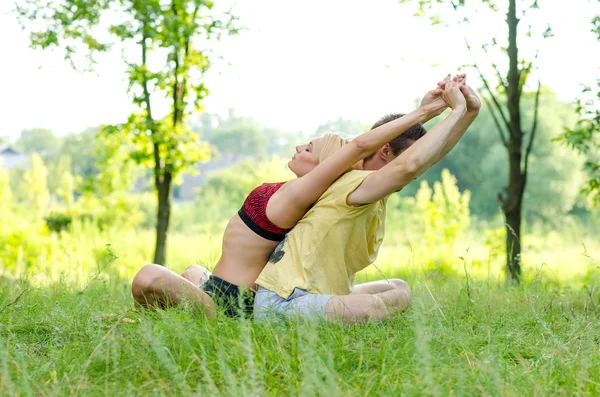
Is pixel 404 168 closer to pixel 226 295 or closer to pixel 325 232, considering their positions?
pixel 325 232

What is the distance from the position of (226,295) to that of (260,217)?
16.6 inches

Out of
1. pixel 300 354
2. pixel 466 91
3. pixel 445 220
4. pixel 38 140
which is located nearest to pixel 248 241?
pixel 300 354

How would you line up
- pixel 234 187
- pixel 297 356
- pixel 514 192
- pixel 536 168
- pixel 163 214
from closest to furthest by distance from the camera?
pixel 297 356 < pixel 514 192 < pixel 163 214 < pixel 536 168 < pixel 234 187

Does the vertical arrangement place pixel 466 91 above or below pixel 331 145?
above

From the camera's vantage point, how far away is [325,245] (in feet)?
9.91

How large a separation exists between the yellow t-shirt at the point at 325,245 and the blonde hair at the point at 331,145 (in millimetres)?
211

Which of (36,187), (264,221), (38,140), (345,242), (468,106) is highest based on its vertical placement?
(468,106)

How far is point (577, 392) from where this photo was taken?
2141 mm

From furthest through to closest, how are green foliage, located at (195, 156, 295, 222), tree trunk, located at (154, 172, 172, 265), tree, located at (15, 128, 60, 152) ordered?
tree, located at (15, 128, 60, 152) < green foliage, located at (195, 156, 295, 222) < tree trunk, located at (154, 172, 172, 265)

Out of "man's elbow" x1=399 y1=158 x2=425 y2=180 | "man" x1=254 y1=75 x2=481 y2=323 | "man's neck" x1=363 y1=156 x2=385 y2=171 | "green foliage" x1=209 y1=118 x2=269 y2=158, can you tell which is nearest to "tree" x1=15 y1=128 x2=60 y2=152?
"green foliage" x1=209 y1=118 x2=269 y2=158

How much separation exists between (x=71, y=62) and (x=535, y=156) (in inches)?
890

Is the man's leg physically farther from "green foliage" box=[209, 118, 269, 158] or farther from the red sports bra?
"green foliage" box=[209, 118, 269, 158]

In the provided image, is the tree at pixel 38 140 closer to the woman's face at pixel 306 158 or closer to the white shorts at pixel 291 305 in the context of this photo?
the woman's face at pixel 306 158

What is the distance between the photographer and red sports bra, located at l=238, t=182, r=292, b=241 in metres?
3.20
